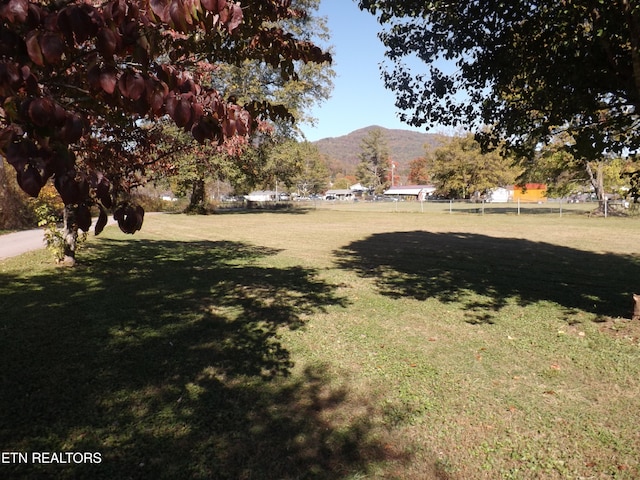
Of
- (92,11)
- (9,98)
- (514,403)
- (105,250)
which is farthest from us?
(105,250)

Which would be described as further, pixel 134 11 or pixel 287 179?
pixel 287 179

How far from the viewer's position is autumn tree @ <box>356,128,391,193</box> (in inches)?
4830

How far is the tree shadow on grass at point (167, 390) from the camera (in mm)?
2898

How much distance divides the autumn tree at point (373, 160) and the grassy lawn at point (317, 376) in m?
115

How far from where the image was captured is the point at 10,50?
1.53m

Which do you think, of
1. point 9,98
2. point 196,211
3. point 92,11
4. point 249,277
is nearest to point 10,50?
point 9,98

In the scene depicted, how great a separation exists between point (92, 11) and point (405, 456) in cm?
316

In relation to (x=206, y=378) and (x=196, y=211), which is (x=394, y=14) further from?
(x=196, y=211)

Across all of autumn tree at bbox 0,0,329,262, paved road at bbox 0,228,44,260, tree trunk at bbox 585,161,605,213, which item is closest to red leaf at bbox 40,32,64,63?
autumn tree at bbox 0,0,329,262

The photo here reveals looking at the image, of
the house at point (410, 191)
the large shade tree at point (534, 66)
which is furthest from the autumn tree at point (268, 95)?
the house at point (410, 191)

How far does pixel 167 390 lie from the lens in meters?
3.83

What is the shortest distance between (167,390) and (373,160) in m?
125

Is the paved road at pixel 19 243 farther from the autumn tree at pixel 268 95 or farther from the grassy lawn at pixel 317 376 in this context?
the autumn tree at pixel 268 95

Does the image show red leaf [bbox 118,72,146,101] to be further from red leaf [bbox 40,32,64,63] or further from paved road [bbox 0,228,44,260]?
paved road [bbox 0,228,44,260]
